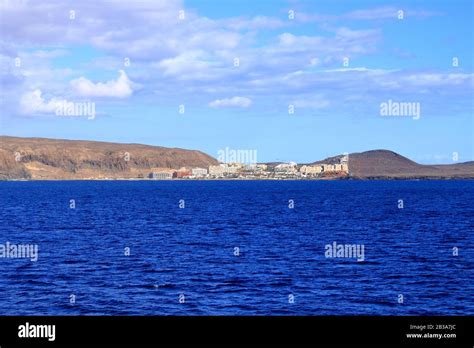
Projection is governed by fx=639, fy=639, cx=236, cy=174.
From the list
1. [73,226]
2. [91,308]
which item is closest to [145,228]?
[73,226]

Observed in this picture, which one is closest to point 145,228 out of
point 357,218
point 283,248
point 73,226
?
point 73,226

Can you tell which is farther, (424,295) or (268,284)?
(268,284)

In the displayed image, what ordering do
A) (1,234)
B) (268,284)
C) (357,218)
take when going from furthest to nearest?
(357,218), (1,234), (268,284)
